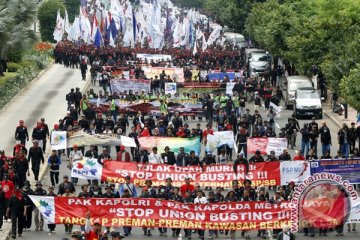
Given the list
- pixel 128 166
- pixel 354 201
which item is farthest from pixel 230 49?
pixel 354 201

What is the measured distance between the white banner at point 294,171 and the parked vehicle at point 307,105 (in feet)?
60.0

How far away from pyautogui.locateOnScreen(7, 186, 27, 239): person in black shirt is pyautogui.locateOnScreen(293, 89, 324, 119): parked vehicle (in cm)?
2357

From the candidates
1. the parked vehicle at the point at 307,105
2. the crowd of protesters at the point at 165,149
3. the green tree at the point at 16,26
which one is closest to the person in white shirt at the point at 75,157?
the crowd of protesters at the point at 165,149

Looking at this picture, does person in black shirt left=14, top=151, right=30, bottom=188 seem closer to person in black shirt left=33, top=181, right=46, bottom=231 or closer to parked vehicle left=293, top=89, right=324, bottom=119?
person in black shirt left=33, top=181, right=46, bottom=231

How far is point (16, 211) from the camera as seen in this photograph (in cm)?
2705

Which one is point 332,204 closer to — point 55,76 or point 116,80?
point 116,80

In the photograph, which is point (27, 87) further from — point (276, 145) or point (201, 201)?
point (201, 201)

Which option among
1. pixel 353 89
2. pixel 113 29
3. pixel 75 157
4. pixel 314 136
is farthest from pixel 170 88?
pixel 75 157

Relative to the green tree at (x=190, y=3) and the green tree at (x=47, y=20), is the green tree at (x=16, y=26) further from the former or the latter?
the green tree at (x=190, y=3)

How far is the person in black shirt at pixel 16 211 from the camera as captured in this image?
2700cm

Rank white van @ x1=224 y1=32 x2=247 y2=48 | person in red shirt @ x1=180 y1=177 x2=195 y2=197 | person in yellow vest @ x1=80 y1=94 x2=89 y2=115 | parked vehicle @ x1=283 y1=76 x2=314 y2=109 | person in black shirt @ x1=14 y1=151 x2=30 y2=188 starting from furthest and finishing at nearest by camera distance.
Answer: white van @ x1=224 y1=32 x2=247 y2=48 < parked vehicle @ x1=283 y1=76 x2=314 y2=109 < person in yellow vest @ x1=80 y1=94 x2=89 y2=115 < person in black shirt @ x1=14 y1=151 x2=30 y2=188 < person in red shirt @ x1=180 y1=177 x2=195 y2=197

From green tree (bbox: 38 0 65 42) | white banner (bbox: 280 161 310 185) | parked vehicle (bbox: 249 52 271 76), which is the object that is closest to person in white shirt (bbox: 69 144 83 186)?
white banner (bbox: 280 161 310 185)

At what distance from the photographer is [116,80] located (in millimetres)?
54188

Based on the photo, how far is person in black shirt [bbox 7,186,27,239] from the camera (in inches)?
1063
